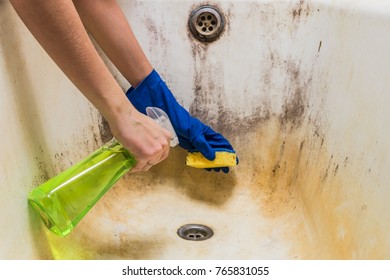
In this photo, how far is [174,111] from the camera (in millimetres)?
840

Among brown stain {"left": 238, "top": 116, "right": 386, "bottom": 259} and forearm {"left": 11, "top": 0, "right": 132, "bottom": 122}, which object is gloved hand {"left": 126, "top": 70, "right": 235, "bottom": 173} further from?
forearm {"left": 11, "top": 0, "right": 132, "bottom": 122}

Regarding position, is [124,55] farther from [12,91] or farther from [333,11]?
[333,11]

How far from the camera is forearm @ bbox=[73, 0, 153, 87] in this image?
2.56 feet

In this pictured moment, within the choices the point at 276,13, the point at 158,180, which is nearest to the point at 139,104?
the point at 158,180

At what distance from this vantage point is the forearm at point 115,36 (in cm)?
78

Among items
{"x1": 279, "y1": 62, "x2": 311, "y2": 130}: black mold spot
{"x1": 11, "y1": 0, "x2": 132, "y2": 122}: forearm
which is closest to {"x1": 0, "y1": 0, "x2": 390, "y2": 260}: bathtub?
{"x1": 279, "y1": 62, "x2": 311, "y2": 130}: black mold spot

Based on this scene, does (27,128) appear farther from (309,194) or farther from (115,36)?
(309,194)

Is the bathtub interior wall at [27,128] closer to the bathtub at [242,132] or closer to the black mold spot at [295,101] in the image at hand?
the bathtub at [242,132]

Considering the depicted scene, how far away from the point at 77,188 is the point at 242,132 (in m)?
0.39

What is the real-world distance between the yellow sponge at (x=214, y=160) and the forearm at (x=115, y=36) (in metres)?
0.16

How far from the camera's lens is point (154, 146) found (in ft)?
2.02

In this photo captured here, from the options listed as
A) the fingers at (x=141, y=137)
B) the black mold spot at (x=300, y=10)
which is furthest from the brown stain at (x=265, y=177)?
the fingers at (x=141, y=137)

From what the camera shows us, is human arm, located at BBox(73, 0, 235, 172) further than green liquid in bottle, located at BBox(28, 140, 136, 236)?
Yes

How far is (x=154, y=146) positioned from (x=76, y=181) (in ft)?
0.41
